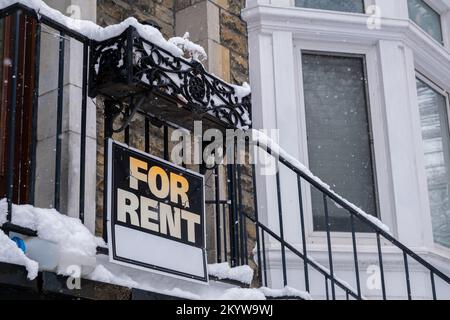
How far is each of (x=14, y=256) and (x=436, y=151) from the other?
5694mm

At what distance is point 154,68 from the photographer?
4668 mm

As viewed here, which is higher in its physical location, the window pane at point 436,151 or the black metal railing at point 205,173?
the window pane at point 436,151

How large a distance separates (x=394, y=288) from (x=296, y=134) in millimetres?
1516

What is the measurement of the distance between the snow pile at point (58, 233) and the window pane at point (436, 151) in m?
4.80

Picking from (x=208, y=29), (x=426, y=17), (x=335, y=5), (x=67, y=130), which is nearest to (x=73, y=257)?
(x=67, y=130)

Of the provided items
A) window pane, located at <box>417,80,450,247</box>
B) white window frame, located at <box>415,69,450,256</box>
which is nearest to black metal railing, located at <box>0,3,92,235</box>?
white window frame, located at <box>415,69,450,256</box>

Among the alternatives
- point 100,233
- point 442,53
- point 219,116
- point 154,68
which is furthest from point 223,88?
point 442,53

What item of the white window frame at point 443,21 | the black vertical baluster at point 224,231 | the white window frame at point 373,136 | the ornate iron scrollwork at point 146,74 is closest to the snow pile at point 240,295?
the black vertical baluster at point 224,231

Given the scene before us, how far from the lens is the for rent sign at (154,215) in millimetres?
4273

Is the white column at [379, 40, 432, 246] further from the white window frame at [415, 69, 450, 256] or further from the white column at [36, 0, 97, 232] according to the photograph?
the white column at [36, 0, 97, 232]

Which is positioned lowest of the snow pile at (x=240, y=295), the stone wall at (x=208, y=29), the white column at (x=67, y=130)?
the snow pile at (x=240, y=295)

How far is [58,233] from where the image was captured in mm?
3951

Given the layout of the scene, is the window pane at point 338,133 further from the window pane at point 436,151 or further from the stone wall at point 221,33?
the window pane at point 436,151

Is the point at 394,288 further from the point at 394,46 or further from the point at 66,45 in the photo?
the point at 66,45
